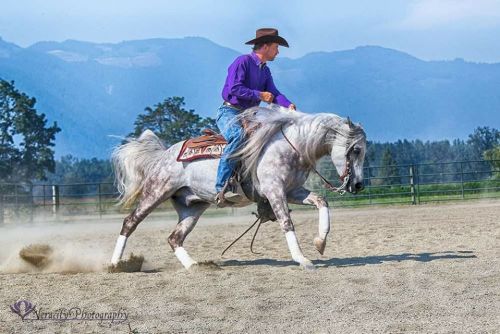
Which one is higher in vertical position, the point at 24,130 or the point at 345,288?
the point at 24,130

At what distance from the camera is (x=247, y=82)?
279 inches

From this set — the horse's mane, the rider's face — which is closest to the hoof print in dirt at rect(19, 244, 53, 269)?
the horse's mane

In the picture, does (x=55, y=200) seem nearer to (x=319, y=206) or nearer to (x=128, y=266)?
(x=128, y=266)

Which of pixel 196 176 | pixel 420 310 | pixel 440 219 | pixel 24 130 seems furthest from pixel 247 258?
pixel 24 130

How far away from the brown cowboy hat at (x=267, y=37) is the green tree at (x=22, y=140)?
25006 mm

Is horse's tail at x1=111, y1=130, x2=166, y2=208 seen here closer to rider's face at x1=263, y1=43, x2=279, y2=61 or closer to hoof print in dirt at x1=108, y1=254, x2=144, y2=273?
hoof print in dirt at x1=108, y1=254, x2=144, y2=273

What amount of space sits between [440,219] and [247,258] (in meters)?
5.94

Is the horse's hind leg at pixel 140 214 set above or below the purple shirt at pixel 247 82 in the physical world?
below

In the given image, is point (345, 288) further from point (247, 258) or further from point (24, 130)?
point (24, 130)

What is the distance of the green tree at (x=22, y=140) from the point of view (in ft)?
101

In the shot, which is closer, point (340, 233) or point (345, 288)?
point (345, 288)

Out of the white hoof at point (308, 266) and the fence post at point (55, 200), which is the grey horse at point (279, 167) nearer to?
the white hoof at point (308, 266)

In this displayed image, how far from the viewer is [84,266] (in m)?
7.47

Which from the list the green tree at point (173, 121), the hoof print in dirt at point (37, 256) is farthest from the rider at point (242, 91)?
the green tree at point (173, 121)
